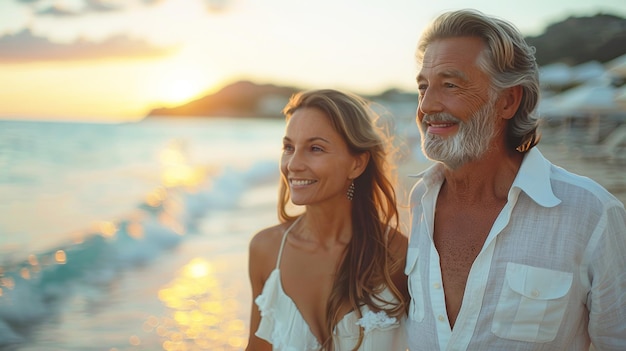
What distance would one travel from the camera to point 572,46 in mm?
42781

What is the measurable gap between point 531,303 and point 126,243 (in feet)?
31.9

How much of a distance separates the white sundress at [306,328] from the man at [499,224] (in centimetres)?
30

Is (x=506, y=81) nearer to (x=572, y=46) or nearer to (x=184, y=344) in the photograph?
(x=184, y=344)

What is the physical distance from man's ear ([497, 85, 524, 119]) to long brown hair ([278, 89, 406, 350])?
3.03 feet

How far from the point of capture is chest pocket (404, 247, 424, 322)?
282 centimetres

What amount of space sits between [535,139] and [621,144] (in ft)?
58.4

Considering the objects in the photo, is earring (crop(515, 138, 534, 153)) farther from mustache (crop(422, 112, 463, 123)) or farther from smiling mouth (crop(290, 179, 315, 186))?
smiling mouth (crop(290, 179, 315, 186))

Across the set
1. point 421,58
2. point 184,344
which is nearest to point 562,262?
point 421,58

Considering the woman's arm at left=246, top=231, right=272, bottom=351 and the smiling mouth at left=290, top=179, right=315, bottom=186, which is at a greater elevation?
the smiling mouth at left=290, top=179, right=315, bottom=186

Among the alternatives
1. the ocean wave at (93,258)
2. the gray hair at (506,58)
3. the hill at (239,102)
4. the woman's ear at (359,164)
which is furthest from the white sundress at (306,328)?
the hill at (239,102)

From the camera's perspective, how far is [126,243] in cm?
1120

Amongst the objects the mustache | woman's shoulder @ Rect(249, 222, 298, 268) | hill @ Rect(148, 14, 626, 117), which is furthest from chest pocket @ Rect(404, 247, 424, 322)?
hill @ Rect(148, 14, 626, 117)

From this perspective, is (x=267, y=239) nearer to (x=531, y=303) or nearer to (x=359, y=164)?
(x=359, y=164)

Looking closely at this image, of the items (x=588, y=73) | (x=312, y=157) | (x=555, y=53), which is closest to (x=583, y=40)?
(x=555, y=53)
